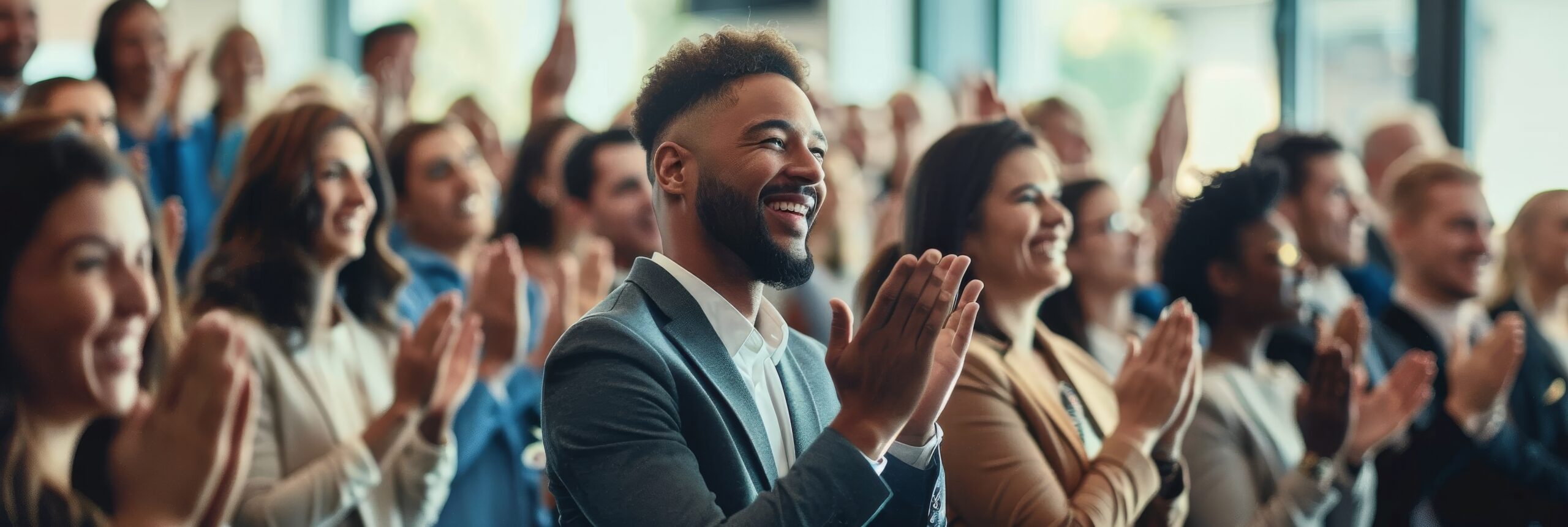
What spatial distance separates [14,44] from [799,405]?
2847 millimetres

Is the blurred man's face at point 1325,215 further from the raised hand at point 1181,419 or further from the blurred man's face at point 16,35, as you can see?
the blurred man's face at point 16,35

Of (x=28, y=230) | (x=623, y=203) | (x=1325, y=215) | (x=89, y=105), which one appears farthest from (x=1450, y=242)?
(x=89, y=105)

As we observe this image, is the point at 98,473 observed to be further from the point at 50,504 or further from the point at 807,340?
the point at 807,340

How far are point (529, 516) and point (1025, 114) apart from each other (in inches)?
90.4

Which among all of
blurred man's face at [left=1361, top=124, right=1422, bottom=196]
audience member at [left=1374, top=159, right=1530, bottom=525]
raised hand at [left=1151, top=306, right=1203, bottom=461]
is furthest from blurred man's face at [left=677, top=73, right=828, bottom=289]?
blurred man's face at [left=1361, top=124, right=1422, bottom=196]

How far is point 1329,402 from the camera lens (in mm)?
2301

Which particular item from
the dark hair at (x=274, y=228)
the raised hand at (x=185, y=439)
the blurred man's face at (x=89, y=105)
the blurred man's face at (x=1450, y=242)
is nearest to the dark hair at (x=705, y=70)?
the raised hand at (x=185, y=439)

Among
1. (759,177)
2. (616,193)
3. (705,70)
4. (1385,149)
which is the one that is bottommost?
(1385,149)

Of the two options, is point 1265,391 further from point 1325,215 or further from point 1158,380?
point 1325,215

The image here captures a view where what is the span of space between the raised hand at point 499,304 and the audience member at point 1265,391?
4.07 ft

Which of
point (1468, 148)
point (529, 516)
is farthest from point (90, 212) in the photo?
point (1468, 148)

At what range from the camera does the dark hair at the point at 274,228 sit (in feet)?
7.70

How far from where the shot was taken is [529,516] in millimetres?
2795

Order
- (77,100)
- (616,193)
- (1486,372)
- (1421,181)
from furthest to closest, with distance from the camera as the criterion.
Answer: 1. (1421,181)
2. (616,193)
3. (77,100)
4. (1486,372)
